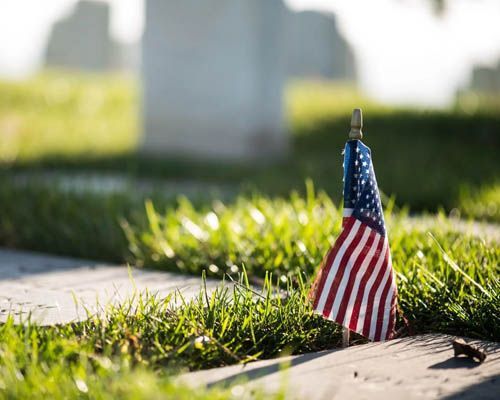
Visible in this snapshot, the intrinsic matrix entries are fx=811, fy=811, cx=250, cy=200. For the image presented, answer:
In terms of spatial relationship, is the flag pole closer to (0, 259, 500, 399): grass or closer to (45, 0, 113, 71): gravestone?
(0, 259, 500, 399): grass

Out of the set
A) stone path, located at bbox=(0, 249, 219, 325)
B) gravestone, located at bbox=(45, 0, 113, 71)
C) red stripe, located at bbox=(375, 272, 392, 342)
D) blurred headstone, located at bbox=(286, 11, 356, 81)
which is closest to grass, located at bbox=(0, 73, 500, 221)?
stone path, located at bbox=(0, 249, 219, 325)

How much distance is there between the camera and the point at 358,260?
108 inches

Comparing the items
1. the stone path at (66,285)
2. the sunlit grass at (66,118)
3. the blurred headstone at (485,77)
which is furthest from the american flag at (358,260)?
the blurred headstone at (485,77)

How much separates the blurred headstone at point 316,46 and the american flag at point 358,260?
46.5 metres

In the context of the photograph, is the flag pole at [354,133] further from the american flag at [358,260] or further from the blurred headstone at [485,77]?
the blurred headstone at [485,77]

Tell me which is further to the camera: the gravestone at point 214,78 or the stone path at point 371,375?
the gravestone at point 214,78

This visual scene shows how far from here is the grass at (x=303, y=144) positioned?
22.1 ft

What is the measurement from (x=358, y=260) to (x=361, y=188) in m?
0.24

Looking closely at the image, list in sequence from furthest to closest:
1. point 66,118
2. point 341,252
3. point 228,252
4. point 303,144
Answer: point 66,118, point 303,144, point 228,252, point 341,252

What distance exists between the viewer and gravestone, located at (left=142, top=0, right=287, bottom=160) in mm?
8805

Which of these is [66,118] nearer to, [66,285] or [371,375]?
[66,285]

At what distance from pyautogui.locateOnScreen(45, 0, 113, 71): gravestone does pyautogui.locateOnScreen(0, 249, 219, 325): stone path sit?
68267 mm

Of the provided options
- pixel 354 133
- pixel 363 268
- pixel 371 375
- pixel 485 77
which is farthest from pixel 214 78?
pixel 485 77

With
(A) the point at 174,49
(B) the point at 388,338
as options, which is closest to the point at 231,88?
(A) the point at 174,49
